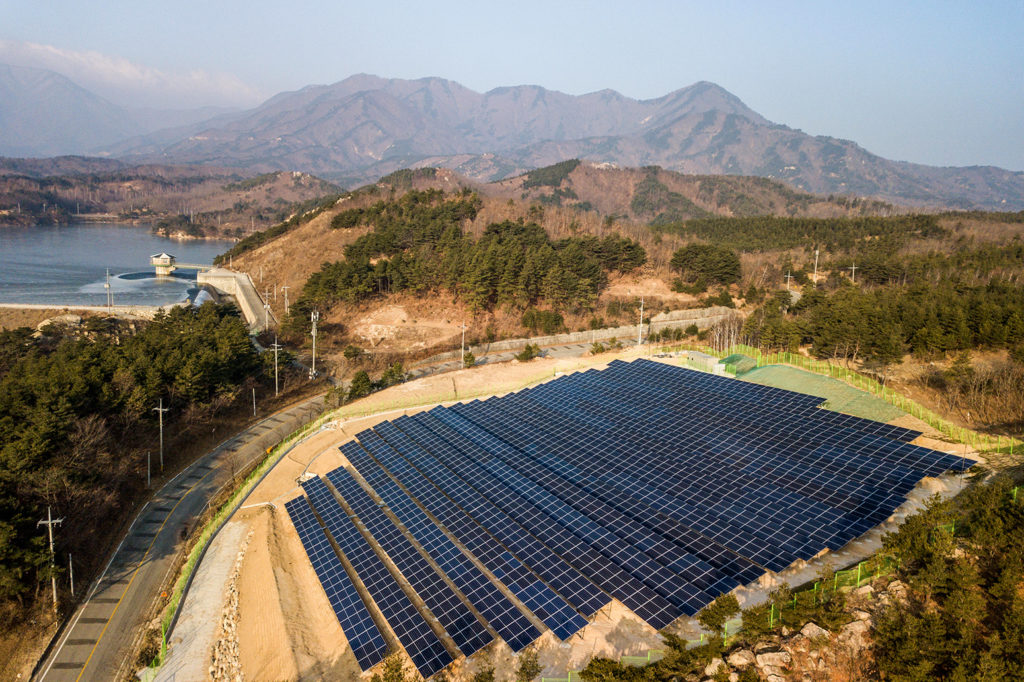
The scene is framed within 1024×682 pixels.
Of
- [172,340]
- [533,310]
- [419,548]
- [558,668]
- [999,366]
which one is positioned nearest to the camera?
[558,668]

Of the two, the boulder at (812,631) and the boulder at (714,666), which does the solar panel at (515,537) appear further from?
the boulder at (812,631)

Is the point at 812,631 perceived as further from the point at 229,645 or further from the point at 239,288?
the point at 239,288

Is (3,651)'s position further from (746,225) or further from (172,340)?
(746,225)

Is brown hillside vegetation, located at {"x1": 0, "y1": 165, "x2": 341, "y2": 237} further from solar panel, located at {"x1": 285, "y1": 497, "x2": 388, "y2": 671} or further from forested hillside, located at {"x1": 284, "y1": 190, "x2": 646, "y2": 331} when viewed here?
solar panel, located at {"x1": 285, "y1": 497, "x2": 388, "y2": 671}

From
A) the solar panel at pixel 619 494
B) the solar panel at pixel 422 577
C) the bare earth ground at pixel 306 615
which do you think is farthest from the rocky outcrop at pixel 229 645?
the solar panel at pixel 422 577

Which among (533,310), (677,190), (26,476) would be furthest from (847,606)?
(677,190)
